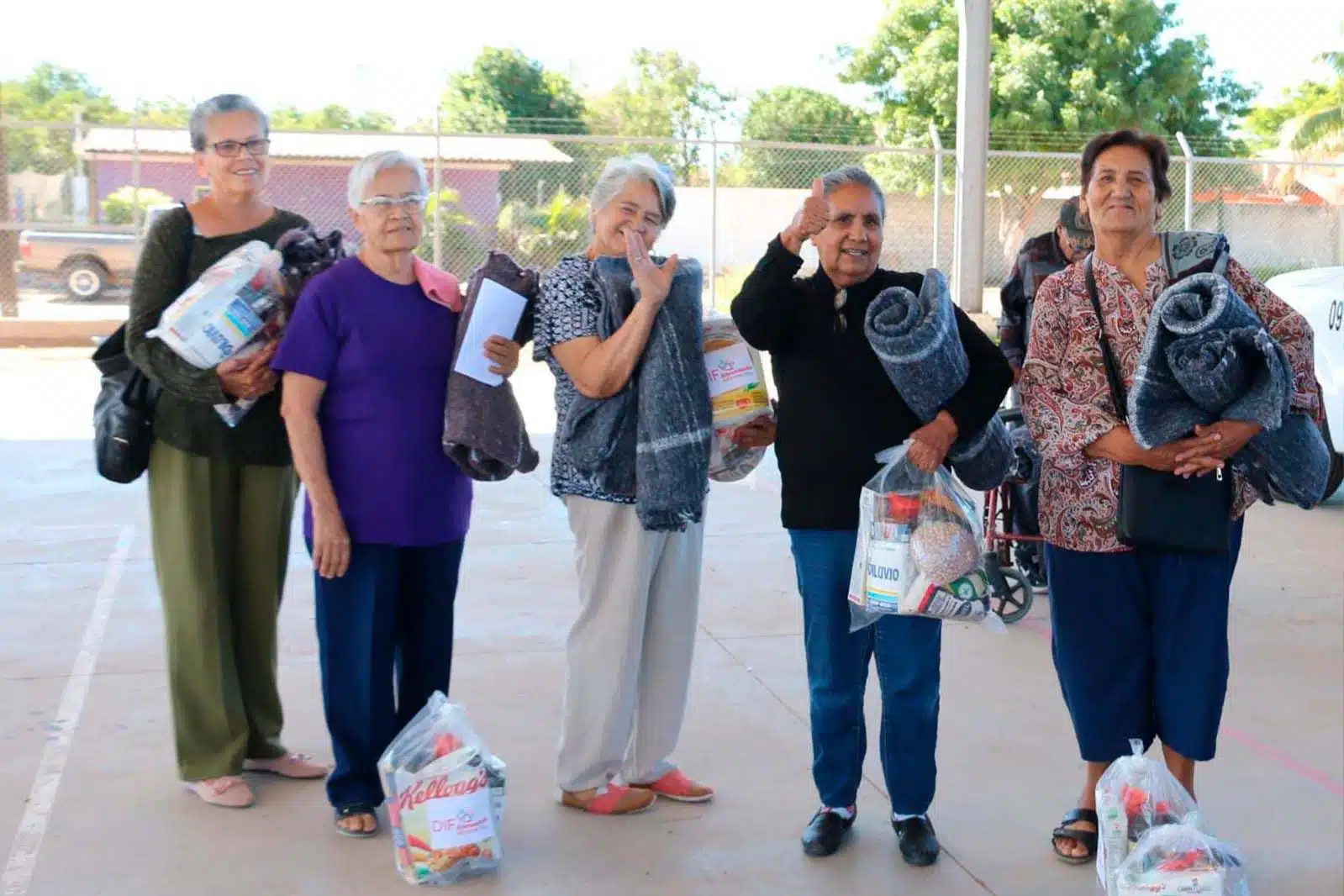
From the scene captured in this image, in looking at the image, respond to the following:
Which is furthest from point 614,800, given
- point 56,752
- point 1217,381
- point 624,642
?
point 1217,381

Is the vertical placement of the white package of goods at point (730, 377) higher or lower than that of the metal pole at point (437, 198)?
lower

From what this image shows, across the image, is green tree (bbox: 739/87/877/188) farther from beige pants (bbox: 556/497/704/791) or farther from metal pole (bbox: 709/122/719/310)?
beige pants (bbox: 556/497/704/791)

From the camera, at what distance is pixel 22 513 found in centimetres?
887

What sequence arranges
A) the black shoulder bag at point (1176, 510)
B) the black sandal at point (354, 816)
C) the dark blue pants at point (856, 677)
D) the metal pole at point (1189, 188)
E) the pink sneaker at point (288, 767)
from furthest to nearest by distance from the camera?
the metal pole at point (1189, 188) < the pink sneaker at point (288, 767) < the black sandal at point (354, 816) < the dark blue pants at point (856, 677) < the black shoulder bag at point (1176, 510)

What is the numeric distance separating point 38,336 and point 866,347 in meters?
17.3

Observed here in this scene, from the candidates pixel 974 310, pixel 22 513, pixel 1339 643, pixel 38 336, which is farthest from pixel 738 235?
pixel 1339 643

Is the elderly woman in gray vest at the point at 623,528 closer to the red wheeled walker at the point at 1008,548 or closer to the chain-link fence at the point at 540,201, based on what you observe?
the red wheeled walker at the point at 1008,548

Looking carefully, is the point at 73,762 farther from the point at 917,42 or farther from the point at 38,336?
the point at 917,42

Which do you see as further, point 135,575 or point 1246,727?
point 135,575

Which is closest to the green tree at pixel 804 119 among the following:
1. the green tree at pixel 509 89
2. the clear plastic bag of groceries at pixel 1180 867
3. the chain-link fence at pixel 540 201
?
the green tree at pixel 509 89

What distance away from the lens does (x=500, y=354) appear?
13.0 feet

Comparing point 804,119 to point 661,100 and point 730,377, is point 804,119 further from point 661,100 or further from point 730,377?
point 730,377

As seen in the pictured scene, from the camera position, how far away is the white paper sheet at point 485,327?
3969 mm

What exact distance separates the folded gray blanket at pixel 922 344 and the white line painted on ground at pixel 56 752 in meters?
2.53
